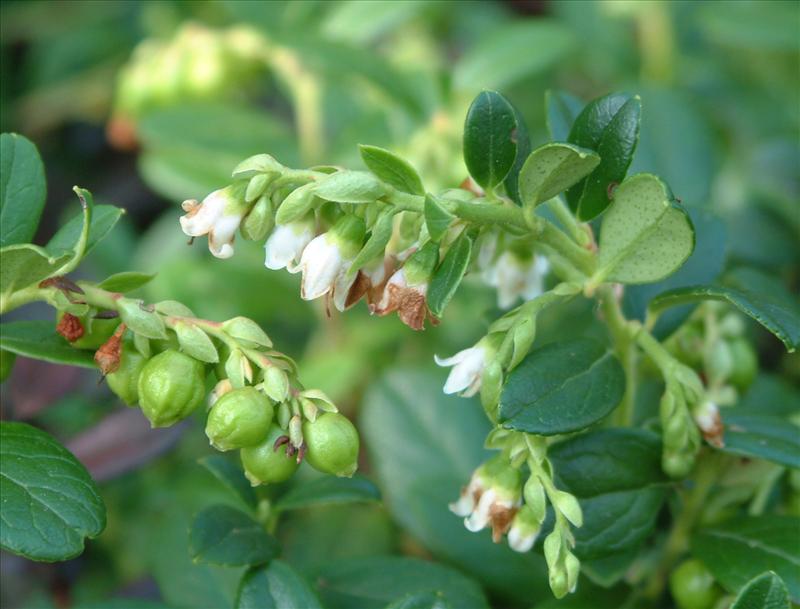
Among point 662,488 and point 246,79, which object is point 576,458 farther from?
point 246,79

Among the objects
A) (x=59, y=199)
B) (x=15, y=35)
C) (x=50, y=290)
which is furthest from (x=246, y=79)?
(x=50, y=290)

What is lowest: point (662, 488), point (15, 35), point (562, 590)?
point (15, 35)

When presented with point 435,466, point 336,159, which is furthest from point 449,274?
point 336,159

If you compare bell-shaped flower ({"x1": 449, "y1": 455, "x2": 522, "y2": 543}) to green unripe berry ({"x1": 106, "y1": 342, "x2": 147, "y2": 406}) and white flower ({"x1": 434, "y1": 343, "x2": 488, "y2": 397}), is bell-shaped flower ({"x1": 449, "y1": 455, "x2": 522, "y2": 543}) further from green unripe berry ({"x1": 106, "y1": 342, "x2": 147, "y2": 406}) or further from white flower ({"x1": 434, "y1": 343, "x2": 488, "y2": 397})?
green unripe berry ({"x1": 106, "y1": 342, "x2": 147, "y2": 406})

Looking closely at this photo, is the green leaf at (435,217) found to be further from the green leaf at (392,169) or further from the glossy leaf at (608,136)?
the glossy leaf at (608,136)

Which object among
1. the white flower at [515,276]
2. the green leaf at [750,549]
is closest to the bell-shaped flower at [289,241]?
the white flower at [515,276]

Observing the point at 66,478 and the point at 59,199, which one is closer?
the point at 66,478

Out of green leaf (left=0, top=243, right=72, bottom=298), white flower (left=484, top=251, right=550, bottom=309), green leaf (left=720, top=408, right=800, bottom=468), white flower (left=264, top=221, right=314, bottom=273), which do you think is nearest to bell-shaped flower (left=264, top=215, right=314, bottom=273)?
white flower (left=264, top=221, right=314, bottom=273)
